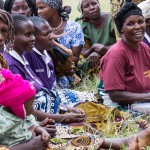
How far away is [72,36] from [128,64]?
1.75 meters

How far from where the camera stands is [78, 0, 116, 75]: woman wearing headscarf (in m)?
7.15

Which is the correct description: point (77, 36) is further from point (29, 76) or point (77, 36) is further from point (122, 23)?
point (29, 76)

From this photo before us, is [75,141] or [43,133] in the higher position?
[43,133]

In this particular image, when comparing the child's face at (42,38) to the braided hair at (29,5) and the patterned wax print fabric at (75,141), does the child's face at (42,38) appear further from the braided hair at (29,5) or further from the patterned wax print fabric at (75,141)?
the braided hair at (29,5)

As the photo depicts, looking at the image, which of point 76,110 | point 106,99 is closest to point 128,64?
point 106,99

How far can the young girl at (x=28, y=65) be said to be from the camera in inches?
176

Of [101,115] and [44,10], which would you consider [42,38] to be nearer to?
[101,115]

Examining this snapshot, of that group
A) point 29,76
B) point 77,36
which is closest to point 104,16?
point 77,36

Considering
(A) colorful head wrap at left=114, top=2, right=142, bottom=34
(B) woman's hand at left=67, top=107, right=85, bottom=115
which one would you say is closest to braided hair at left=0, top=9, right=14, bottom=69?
(B) woman's hand at left=67, top=107, right=85, bottom=115

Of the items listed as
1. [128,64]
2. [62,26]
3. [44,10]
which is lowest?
[128,64]

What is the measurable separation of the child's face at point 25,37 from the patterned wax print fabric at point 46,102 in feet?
1.32

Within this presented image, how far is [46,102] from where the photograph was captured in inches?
181

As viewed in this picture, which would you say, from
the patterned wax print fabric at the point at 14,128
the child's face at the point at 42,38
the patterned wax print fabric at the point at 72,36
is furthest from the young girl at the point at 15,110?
the patterned wax print fabric at the point at 72,36

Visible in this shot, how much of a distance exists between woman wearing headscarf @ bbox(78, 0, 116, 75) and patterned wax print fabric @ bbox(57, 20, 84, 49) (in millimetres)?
379
